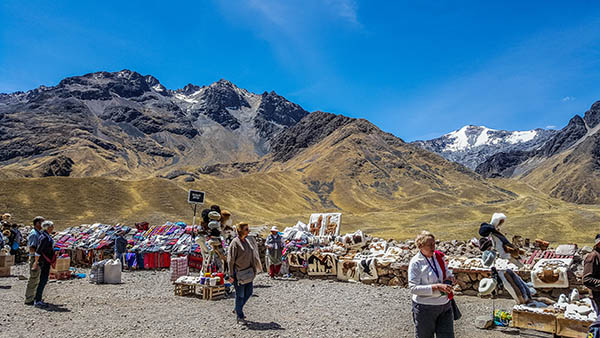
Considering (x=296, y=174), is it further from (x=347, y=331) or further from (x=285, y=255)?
(x=347, y=331)

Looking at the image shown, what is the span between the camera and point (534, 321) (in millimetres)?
6902

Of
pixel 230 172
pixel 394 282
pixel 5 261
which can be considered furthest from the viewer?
pixel 230 172

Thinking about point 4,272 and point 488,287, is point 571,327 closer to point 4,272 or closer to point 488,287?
point 488,287

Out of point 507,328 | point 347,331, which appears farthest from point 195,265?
point 507,328

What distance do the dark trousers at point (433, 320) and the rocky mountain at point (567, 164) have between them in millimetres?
116691

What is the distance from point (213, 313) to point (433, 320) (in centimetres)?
551

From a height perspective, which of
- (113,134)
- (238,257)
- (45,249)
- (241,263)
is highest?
(113,134)

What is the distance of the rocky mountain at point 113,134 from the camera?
11188 cm

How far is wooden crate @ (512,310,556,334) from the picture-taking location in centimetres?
673

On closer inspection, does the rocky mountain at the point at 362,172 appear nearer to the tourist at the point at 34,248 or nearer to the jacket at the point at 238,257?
the tourist at the point at 34,248

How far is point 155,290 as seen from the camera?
38.6ft

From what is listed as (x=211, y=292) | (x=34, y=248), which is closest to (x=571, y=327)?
(x=211, y=292)

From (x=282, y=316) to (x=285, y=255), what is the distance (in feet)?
21.2

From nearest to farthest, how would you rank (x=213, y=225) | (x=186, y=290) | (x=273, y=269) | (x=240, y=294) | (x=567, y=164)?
(x=240, y=294)
(x=213, y=225)
(x=186, y=290)
(x=273, y=269)
(x=567, y=164)
